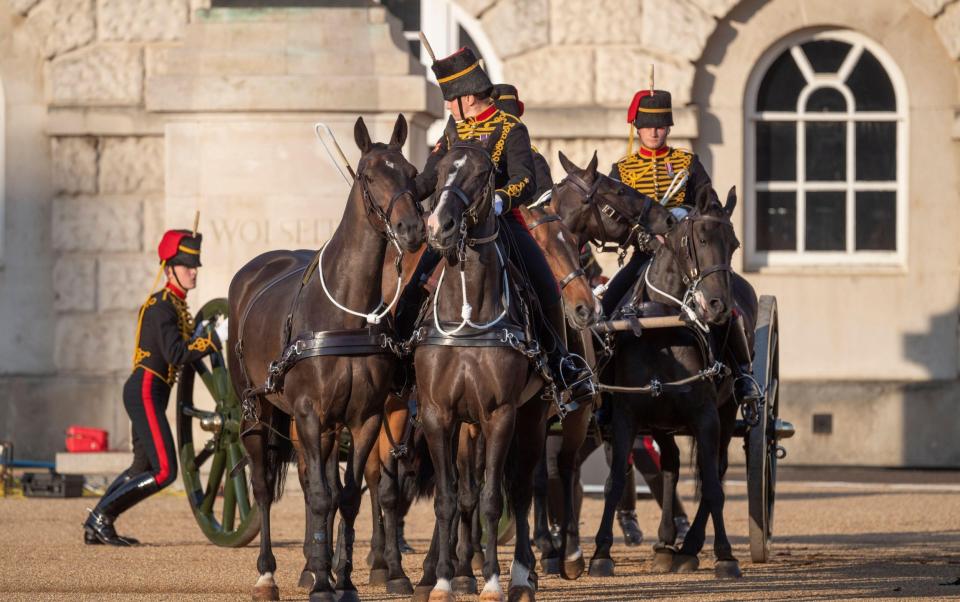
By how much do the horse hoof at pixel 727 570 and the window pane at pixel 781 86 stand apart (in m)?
8.52

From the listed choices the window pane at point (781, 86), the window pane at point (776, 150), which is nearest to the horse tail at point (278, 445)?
the window pane at point (776, 150)

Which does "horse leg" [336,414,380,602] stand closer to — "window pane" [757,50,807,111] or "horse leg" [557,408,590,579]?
"horse leg" [557,408,590,579]

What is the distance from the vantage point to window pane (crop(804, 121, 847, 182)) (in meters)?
18.8

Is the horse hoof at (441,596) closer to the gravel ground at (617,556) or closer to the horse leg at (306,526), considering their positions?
the horse leg at (306,526)

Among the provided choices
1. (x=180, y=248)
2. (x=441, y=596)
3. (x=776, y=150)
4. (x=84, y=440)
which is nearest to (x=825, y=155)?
(x=776, y=150)

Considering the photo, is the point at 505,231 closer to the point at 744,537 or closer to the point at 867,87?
the point at 744,537

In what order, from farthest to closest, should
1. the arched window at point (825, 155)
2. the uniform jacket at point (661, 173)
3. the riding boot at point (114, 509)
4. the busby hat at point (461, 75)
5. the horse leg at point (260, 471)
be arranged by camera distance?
1. the arched window at point (825, 155)
2. the riding boot at point (114, 509)
3. the uniform jacket at point (661, 173)
4. the horse leg at point (260, 471)
5. the busby hat at point (461, 75)

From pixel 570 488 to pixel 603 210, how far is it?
1.42m

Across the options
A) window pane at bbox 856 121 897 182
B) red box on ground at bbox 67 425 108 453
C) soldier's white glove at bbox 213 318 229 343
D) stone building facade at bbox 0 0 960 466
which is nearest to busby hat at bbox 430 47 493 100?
soldier's white glove at bbox 213 318 229 343

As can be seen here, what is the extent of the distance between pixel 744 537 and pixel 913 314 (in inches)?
218

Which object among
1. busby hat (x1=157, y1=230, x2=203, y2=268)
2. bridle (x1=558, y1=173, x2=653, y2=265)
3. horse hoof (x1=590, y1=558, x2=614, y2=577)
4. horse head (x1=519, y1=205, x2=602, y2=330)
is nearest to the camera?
horse head (x1=519, y1=205, x2=602, y2=330)

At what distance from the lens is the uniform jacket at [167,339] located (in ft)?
41.2

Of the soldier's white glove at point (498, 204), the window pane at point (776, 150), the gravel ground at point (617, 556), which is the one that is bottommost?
the gravel ground at point (617, 556)

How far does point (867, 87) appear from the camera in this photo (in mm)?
18672
